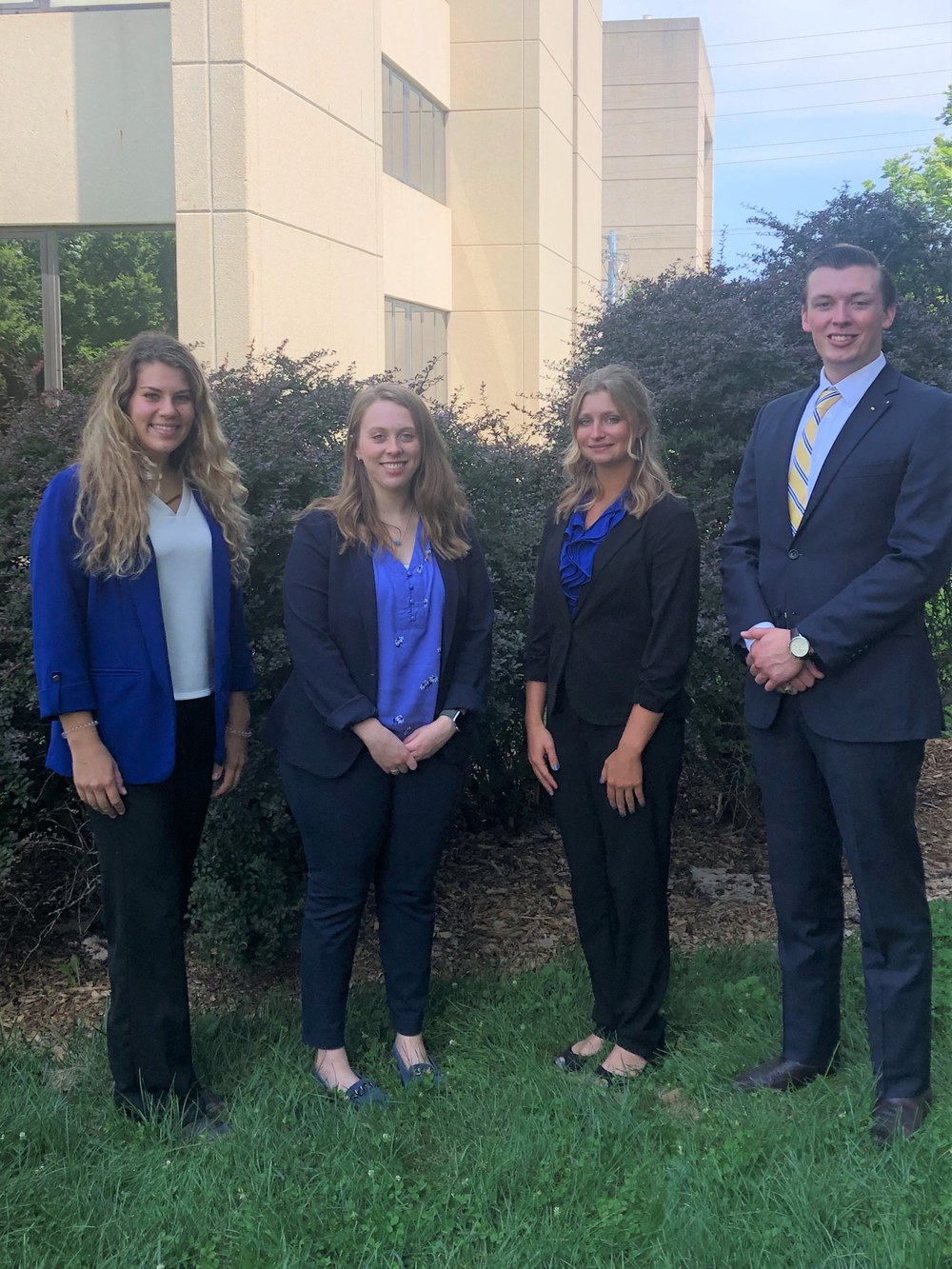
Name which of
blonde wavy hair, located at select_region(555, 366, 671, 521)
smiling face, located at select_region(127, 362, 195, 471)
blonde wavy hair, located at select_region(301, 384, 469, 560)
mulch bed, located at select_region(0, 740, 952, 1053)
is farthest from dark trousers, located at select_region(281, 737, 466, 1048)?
smiling face, located at select_region(127, 362, 195, 471)

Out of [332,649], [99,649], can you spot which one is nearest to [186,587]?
[99,649]

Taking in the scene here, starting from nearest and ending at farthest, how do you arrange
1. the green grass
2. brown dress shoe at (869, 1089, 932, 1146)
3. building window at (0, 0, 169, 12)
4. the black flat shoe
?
the green grass
brown dress shoe at (869, 1089, 932, 1146)
the black flat shoe
building window at (0, 0, 169, 12)

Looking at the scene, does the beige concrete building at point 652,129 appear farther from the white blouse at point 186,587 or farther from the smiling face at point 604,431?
the white blouse at point 186,587

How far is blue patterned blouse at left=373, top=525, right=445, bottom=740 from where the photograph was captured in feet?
12.1

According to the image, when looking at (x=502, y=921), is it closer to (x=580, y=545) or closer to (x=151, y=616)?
(x=580, y=545)

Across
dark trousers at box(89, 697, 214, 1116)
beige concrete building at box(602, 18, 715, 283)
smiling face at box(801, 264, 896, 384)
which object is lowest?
dark trousers at box(89, 697, 214, 1116)

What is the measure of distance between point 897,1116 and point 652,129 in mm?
59318

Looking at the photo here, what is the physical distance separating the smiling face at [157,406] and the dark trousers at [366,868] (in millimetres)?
1045

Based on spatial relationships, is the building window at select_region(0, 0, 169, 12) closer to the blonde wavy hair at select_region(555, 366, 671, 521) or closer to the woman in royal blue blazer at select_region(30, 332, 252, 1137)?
the woman in royal blue blazer at select_region(30, 332, 252, 1137)

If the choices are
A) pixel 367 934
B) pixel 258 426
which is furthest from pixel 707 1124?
pixel 258 426

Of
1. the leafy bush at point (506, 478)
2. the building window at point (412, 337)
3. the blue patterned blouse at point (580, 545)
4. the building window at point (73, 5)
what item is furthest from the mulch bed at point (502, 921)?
the building window at point (412, 337)

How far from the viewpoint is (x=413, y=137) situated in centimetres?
1952

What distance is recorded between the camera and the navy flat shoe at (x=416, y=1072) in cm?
368

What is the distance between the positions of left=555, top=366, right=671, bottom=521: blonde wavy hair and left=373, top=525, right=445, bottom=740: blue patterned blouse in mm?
519
